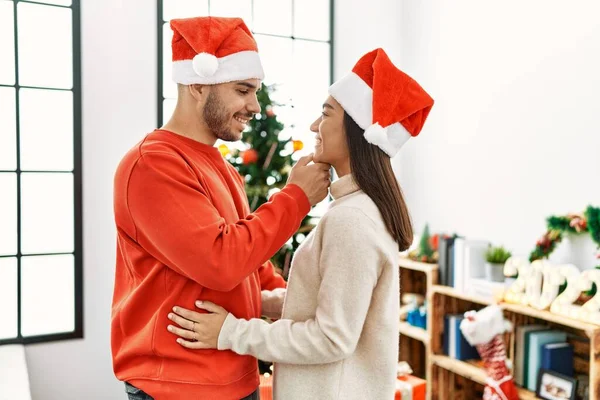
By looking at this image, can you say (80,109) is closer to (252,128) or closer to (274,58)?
(252,128)

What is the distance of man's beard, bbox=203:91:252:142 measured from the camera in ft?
4.69

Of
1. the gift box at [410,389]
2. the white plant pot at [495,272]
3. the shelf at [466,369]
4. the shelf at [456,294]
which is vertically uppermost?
the white plant pot at [495,272]

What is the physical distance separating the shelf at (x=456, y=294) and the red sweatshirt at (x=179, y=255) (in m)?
1.82

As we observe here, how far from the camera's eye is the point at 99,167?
10.5 ft

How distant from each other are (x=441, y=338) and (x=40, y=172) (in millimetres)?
2563

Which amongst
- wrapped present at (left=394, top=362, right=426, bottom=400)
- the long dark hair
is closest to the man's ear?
the long dark hair

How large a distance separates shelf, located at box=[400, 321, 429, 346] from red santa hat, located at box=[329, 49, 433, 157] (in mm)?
2177

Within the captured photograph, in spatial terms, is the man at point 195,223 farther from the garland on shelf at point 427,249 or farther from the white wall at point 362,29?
the white wall at point 362,29

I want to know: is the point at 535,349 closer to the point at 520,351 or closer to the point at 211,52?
the point at 520,351

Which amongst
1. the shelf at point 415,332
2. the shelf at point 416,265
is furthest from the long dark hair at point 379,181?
the shelf at point 415,332

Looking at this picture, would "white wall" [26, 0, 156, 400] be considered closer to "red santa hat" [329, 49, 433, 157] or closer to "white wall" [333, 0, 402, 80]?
"white wall" [333, 0, 402, 80]

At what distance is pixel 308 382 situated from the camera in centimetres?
129

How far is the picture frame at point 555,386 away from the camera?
7.82 ft

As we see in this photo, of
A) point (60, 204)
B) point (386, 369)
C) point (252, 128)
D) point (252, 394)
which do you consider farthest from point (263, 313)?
point (60, 204)
